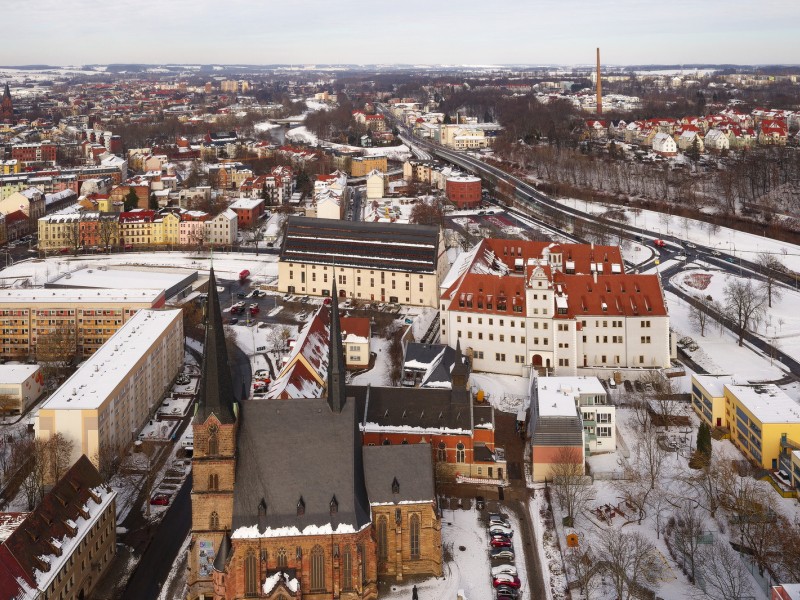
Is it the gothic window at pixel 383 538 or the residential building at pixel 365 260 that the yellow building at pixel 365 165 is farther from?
the gothic window at pixel 383 538

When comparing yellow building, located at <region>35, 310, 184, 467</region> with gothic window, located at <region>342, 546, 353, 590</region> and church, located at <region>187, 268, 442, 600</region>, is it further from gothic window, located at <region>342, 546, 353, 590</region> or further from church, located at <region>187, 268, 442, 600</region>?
gothic window, located at <region>342, 546, 353, 590</region>

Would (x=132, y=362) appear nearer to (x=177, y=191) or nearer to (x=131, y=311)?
(x=131, y=311)

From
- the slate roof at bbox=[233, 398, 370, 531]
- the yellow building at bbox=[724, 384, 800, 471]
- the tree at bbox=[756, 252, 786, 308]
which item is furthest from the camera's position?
the tree at bbox=[756, 252, 786, 308]

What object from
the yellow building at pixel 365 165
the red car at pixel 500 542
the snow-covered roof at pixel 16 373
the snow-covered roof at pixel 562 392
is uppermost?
the yellow building at pixel 365 165

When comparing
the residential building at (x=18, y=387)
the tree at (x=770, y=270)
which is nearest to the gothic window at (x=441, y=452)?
the residential building at (x=18, y=387)

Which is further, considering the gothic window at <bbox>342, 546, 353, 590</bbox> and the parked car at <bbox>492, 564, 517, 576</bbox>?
the parked car at <bbox>492, 564, 517, 576</bbox>

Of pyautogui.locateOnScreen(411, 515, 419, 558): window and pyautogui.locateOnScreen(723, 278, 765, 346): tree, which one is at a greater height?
pyautogui.locateOnScreen(723, 278, 765, 346): tree

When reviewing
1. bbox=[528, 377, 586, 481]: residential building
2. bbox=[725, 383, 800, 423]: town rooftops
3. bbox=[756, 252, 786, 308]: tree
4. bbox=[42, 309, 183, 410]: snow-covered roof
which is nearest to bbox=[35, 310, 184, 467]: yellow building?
bbox=[42, 309, 183, 410]: snow-covered roof
